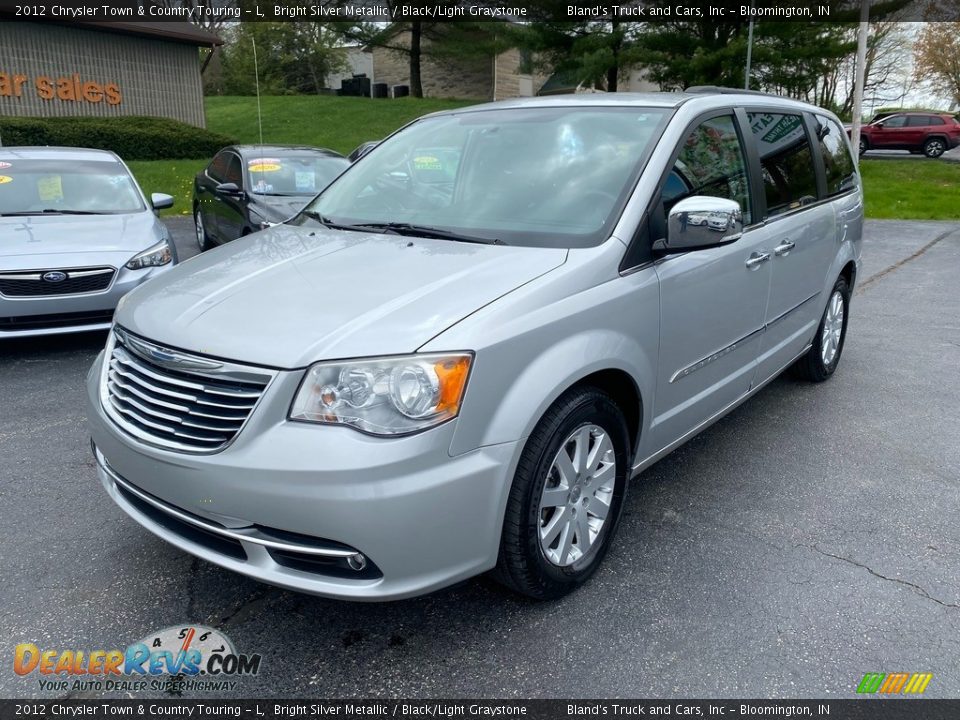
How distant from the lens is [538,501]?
2.61 metres

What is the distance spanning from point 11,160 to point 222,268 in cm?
532

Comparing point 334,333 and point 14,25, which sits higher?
point 14,25

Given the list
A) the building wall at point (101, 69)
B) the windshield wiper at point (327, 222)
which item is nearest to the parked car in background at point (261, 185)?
the windshield wiper at point (327, 222)

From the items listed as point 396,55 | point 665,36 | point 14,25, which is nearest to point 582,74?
point 665,36

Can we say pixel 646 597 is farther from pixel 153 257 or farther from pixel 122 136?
pixel 122 136

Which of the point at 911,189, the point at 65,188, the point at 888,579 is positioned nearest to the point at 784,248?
the point at 888,579

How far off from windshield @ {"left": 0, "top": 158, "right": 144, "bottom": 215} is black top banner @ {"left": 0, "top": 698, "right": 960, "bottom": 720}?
5.42 metres

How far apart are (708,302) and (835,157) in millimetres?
2509

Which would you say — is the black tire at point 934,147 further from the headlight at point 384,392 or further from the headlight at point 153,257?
the headlight at point 384,392

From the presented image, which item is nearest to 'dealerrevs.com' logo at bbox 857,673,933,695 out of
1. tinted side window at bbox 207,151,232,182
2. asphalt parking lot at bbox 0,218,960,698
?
asphalt parking lot at bbox 0,218,960,698

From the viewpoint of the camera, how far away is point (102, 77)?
23.3 metres

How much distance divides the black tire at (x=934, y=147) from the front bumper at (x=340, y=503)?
1307 inches

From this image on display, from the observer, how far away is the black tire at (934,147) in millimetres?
29703

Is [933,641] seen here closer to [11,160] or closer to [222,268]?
[222,268]
